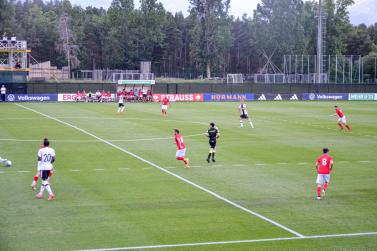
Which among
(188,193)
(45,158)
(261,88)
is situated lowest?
(188,193)

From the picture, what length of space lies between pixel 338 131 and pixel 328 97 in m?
47.9

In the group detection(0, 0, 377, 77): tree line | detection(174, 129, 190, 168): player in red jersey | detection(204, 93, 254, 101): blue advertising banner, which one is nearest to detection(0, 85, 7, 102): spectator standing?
detection(204, 93, 254, 101): blue advertising banner

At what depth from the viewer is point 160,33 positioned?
411 ft

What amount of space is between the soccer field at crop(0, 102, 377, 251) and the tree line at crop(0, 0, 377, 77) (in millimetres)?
→ 81109

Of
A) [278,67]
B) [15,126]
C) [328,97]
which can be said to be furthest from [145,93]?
[278,67]

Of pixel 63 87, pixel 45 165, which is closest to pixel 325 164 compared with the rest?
pixel 45 165

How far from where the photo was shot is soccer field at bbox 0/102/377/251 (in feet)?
52.7

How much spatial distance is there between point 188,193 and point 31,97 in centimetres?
5976

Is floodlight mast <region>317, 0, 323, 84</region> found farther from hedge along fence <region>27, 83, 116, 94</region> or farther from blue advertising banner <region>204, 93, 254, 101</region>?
hedge along fence <region>27, 83, 116, 94</region>

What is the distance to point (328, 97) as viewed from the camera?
90125 mm

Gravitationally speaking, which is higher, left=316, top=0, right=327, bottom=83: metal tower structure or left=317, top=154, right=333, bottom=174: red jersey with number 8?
left=316, top=0, right=327, bottom=83: metal tower structure

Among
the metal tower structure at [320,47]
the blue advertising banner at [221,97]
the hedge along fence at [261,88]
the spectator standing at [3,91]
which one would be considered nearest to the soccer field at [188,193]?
the spectator standing at [3,91]

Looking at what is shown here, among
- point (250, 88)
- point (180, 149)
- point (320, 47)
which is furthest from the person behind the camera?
point (250, 88)

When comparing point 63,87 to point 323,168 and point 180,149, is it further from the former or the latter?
point 323,168
